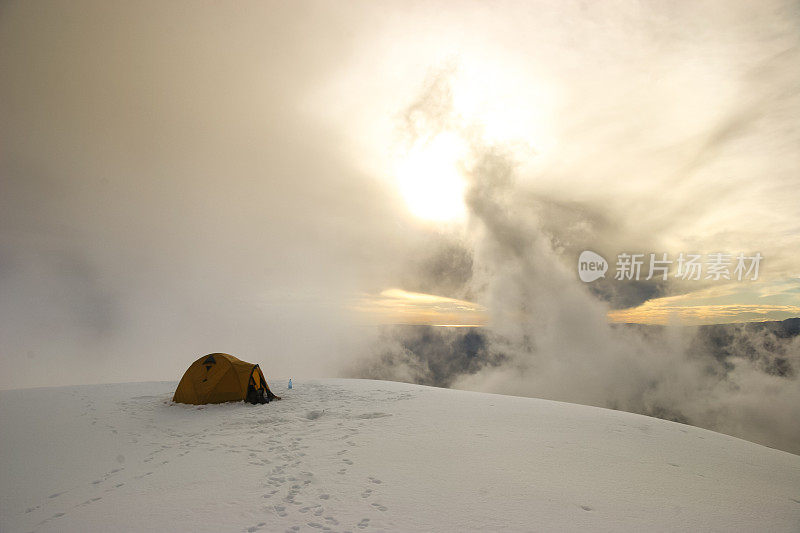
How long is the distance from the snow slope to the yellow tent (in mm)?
1215

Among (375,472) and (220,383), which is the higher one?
(375,472)

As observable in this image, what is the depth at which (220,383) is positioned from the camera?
14.1 metres

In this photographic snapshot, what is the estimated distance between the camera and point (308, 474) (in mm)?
7051

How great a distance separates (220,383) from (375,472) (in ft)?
33.5

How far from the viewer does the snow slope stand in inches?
216

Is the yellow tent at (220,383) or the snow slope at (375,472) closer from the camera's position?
the snow slope at (375,472)

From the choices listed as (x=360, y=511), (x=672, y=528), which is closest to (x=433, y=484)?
(x=360, y=511)

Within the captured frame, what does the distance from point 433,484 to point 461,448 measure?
2346 mm

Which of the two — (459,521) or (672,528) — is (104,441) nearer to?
(459,521)

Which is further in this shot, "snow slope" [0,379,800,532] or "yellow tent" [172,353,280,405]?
"yellow tent" [172,353,280,405]

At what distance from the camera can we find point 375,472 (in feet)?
23.4

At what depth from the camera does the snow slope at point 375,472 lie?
18.0 feet

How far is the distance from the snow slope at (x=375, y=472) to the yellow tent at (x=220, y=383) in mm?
1215

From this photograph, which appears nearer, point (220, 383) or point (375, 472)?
point (375, 472)
